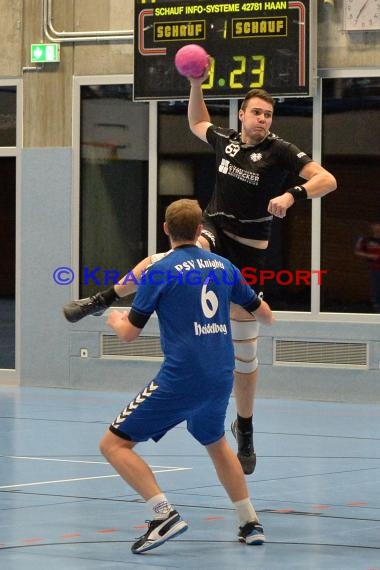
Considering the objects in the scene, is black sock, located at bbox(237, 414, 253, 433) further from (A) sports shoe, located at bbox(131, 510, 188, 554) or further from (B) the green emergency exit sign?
(B) the green emergency exit sign

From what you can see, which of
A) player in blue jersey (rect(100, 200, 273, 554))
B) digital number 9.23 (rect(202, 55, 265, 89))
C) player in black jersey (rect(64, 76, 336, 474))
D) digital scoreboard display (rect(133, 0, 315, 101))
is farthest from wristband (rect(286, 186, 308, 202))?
digital number 9.23 (rect(202, 55, 265, 89))

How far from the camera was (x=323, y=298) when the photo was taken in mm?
15773

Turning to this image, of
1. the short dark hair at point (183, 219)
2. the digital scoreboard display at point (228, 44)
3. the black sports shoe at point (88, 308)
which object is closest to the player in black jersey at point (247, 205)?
the black sports shoe at point (88, 308)

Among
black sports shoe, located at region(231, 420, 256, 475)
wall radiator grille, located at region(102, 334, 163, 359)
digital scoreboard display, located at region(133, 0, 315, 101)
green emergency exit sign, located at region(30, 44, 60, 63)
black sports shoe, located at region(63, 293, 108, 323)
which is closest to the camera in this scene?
black sports shoe, located at region(63, 293, 108, 323)

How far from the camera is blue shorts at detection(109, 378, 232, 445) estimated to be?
22.9 ft

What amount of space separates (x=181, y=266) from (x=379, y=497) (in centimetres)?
278

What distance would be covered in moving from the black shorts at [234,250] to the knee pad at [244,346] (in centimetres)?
40

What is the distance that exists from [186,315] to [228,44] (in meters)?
8.99

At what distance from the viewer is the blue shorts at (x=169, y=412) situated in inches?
275

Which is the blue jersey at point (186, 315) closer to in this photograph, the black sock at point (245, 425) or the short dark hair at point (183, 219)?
the short dark hair at point (183, 219)

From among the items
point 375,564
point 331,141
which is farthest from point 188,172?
point 375,564

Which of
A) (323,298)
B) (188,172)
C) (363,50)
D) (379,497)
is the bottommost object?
(379,497)

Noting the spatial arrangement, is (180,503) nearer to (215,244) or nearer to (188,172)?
(215,244)

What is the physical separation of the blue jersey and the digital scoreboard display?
8543 millimetres
